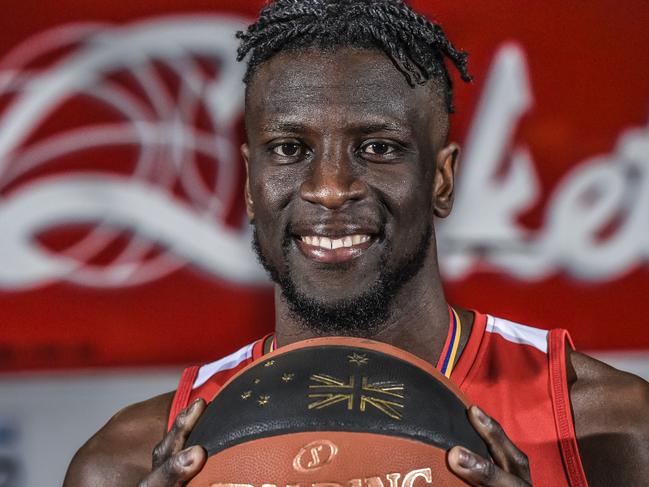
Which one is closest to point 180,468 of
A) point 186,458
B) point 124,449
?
point 186,458

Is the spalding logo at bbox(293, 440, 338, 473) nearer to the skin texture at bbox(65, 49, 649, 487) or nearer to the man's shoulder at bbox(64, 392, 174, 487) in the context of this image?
the skin texture at bbox(65, 49, 649, 487)

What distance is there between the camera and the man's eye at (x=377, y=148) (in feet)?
5.23

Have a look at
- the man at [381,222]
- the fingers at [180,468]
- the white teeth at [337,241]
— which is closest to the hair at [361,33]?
the man at [381,222]

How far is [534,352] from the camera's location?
1721 millimetres

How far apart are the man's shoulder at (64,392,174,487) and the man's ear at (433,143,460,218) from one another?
22.9 inches

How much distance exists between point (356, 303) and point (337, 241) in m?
0.10

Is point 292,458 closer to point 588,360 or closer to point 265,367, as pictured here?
point 265,367

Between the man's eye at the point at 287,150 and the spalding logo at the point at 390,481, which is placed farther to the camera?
the man's eye at the point at 287,150

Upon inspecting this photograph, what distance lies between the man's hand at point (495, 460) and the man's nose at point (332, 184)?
15.8 inches

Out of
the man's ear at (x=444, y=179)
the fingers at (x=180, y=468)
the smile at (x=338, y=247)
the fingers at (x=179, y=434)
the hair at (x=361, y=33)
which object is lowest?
the fingers at (x=180, y=468)

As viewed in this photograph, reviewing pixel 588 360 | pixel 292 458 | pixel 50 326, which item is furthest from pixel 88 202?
pixel 292 458

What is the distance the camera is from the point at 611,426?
5.30 feet

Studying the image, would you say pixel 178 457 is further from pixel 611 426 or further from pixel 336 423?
pixel 611 426

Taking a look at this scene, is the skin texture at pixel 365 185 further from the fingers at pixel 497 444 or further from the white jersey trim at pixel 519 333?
the fingers at pixel 497 444
